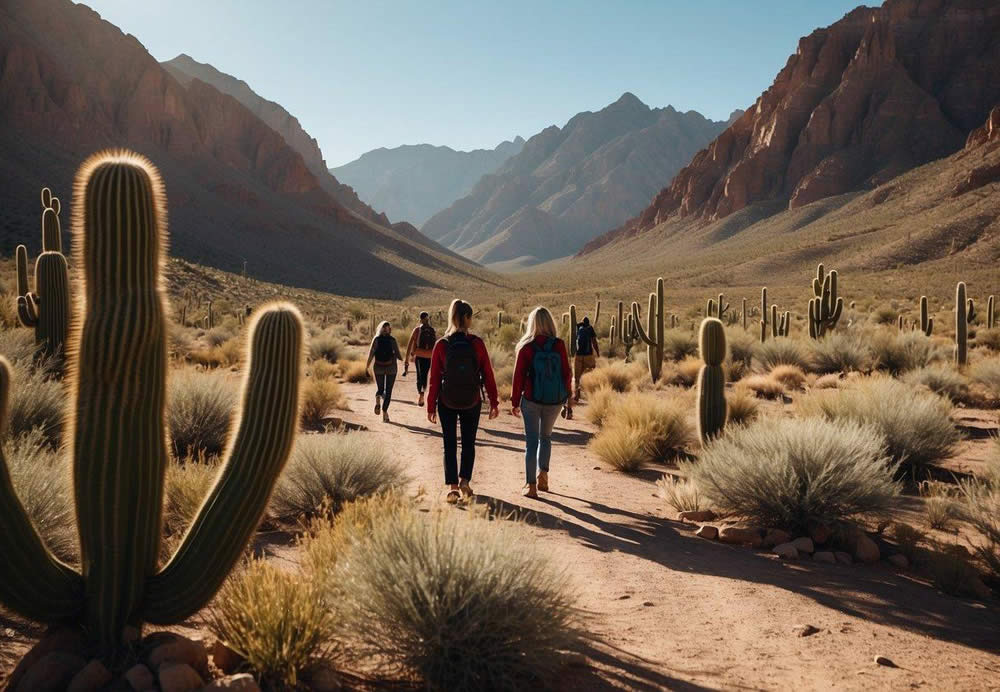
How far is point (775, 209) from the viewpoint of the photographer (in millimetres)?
99688

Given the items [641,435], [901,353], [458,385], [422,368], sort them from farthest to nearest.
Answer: [901,353] < [422,368] < [641,435] < [458,385]

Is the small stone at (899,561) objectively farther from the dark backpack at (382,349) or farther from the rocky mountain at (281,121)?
the rocky mountain at (281,121)

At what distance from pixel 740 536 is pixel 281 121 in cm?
16505

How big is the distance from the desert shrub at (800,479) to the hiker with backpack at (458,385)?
2.50 m

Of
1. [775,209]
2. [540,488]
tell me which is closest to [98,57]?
[775,209]

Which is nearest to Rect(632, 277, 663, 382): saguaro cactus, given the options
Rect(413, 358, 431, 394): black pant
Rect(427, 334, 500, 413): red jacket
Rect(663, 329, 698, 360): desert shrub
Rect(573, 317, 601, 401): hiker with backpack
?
Rect(573, 317, 601, 401): hiker with backpack

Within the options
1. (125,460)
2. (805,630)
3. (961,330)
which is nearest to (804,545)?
(805,630)

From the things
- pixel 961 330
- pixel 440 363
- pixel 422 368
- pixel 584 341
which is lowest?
pixel 422 368

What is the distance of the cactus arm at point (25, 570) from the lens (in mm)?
3191

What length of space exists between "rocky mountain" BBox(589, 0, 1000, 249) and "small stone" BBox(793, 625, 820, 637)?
96.1 metres

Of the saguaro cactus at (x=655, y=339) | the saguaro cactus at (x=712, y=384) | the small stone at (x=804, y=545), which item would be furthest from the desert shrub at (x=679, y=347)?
the small stone at (x=804, y=545)

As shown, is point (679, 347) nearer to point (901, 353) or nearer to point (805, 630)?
point (901, 353)

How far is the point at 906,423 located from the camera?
348 inches

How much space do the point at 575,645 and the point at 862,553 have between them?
3.35 metres
